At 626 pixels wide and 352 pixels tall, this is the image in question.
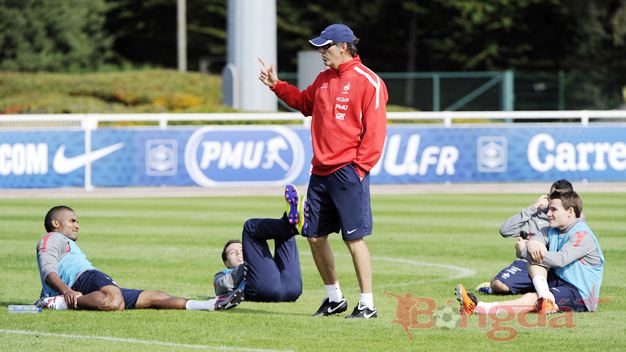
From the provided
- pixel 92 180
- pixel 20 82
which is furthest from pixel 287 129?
pixel 20 82

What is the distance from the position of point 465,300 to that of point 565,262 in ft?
2.90

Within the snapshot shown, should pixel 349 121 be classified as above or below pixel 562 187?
above

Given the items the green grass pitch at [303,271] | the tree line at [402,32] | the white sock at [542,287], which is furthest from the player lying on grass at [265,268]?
the tree line at [402,32]

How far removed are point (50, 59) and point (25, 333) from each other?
5091 cm

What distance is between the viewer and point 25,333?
941 cm

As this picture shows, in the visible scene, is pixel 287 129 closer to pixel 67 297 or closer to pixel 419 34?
pixel 67 297

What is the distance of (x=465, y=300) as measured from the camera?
32.6ft

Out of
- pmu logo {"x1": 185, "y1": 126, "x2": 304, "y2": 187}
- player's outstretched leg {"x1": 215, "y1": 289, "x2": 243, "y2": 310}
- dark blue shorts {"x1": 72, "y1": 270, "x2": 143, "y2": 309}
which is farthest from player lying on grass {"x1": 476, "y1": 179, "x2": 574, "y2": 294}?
pmu logo {"x1": 185, "y1": 126, "x2": 304, "y2": 187}

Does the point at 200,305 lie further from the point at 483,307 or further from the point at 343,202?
the point at 483,307

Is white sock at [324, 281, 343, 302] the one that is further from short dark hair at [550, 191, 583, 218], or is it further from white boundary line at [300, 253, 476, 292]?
white boundary line at [300, 253, 476, 292]

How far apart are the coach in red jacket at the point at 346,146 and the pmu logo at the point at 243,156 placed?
52.2 ft

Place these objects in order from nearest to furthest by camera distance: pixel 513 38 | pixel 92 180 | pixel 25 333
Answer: pixel 25 333 → pixel 92 180 → pixel 513 38

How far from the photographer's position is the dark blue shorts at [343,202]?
9883mm

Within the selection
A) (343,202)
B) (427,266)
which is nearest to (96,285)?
(343,202)
